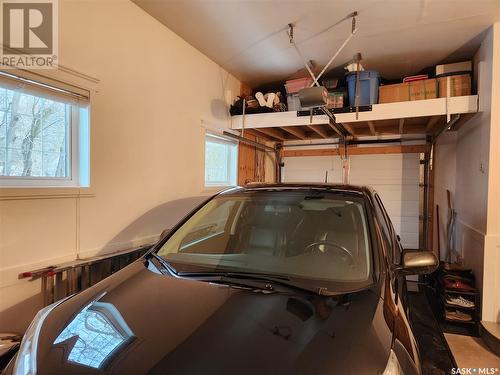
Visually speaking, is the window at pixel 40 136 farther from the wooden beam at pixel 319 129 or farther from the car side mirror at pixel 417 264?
the wooden beam at pixel 319 129

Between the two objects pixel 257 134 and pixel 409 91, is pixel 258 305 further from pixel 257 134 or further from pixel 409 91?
pixel 257 134

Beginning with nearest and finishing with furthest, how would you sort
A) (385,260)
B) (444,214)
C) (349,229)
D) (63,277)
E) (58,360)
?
(58,360) → (385,260) → (349,229) → (63,277) → (444,214)

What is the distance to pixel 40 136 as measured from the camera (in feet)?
6.68

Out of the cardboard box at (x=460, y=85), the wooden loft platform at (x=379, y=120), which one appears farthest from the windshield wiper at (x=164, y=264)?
the cardboard box at (x=460, y=85)

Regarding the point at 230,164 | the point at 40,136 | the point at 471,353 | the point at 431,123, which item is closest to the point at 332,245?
the point at 40,136

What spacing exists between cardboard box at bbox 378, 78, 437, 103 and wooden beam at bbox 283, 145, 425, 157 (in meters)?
1.55

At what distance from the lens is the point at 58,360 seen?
35.7 inches

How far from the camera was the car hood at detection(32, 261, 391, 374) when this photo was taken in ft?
2.83

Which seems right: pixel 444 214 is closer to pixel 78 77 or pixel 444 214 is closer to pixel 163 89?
pixel 163 89

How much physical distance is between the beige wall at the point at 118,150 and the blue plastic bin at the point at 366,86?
1.78 metres

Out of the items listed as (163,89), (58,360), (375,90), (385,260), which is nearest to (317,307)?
(385,260)

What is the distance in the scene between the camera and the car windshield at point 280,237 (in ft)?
4.72

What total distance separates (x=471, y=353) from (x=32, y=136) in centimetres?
392

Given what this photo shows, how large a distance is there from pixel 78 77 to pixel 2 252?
124 centimetres
